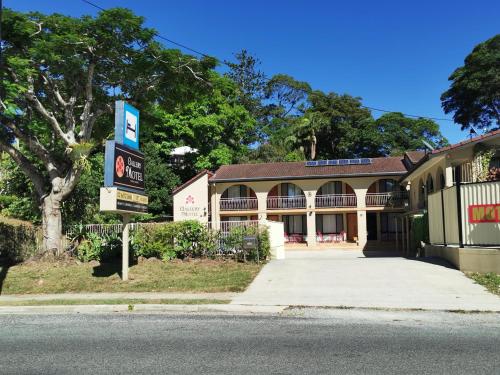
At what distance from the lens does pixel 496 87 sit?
148 ft

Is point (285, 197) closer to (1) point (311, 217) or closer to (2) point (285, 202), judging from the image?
(2) point (285, 202)

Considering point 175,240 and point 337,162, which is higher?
point 337,162

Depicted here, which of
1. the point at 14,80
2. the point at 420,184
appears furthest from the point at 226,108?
the point at 14,80

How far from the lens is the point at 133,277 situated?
51.0ft

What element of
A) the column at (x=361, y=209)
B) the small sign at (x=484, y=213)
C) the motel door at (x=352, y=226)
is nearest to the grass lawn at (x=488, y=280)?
the small sign at (x=484, y=213)

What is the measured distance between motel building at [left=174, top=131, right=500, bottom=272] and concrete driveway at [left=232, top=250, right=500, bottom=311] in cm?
1840

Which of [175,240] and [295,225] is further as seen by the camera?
[295,225]

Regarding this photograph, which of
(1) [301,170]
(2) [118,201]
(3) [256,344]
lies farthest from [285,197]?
(3) [256,344]

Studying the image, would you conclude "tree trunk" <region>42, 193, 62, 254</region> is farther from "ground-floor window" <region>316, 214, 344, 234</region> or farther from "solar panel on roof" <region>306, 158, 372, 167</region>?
"ground-floor window" <region>316, 214, 344, 234</region>

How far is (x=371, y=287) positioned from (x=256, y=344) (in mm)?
6598

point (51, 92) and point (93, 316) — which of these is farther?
point (51, 92)

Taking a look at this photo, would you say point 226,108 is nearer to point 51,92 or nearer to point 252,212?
point 252,212

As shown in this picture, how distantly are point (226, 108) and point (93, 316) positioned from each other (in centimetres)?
3471


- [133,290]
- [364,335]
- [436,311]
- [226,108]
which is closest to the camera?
[364,335]
